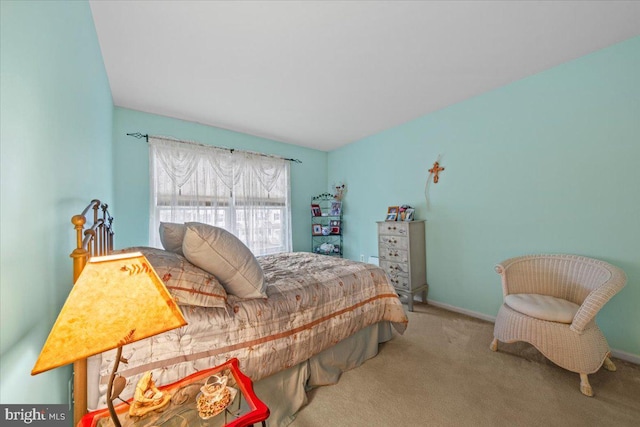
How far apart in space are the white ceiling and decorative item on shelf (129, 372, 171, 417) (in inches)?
85.9

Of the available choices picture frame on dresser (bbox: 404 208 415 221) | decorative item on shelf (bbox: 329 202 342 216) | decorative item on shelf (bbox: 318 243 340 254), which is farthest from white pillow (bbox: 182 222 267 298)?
decorative item on shelf (bbox: 329 202 342 216)

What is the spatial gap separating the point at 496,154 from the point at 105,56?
4.02 meters

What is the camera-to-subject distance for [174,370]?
1166 millimetres

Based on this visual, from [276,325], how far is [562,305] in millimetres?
2226

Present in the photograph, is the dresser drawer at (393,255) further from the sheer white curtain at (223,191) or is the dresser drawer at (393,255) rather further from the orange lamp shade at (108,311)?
the orange lamp shade at (108,311)

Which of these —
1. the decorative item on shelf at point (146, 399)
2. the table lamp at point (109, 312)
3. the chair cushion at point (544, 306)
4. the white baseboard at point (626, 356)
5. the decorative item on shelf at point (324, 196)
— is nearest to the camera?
the table lamp at point (109, 312)

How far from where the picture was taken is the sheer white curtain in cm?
316

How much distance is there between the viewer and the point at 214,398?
893 millimetres

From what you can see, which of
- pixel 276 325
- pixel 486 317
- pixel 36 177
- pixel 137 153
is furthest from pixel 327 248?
pixel 36 177

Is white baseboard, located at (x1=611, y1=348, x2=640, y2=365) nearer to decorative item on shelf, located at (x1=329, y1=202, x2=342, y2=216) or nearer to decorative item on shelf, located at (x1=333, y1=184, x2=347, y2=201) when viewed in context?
decorative item on shelf, located at (x1=329, y1=202, x2=342, y2=216)

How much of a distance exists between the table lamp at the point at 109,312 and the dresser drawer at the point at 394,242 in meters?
2.93

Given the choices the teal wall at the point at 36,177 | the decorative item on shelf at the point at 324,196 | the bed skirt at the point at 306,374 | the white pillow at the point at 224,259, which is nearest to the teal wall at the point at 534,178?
the decorative item on shelf at the point at 324,196

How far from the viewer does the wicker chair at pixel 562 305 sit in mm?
1649

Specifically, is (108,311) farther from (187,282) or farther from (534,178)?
(534,178)
